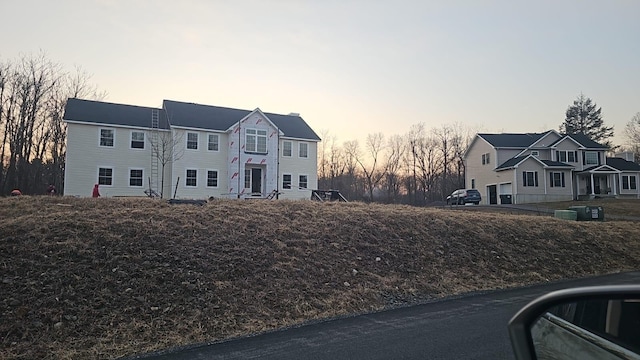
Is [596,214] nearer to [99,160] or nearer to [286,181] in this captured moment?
[286,181]

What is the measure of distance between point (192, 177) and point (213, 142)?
118 inches

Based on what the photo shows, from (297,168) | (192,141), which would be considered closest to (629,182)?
(297,168)

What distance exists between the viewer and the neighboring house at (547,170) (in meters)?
38.0

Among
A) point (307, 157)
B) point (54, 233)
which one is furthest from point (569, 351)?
point (307, 157)

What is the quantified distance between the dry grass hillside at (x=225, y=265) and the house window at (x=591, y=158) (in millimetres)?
30033

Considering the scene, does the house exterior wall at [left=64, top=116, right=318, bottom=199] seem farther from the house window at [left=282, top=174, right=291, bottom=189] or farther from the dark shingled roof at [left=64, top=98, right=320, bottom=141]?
the dark shingled roof at [left=64, top=98, right=320, bottom=141]

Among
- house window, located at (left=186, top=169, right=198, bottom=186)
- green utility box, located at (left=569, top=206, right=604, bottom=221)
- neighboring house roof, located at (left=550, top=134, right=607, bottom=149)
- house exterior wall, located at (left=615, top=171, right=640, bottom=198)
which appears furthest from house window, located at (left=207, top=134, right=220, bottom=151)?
house exterior wall, located at (left=615, top=171, right=640, bottom=198)

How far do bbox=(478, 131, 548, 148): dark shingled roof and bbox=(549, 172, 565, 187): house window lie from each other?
13.3 ft

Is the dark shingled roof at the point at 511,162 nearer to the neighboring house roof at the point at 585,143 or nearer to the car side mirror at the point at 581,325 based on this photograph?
the neighboring house roof at the point at 585,143

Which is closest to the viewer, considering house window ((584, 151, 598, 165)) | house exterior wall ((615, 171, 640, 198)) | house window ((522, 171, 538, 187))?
house window ((522, 171, 538, 187))

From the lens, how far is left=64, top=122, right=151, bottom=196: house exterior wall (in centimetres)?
2658

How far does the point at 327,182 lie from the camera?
205ft

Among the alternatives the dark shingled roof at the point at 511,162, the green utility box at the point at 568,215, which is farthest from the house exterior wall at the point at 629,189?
the green utility box at the point at 568,215

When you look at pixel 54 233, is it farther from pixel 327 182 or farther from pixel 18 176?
pixel 327 182
